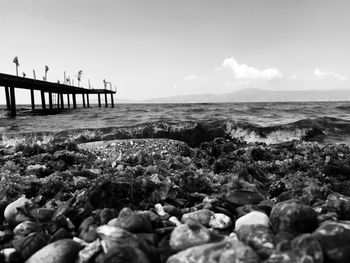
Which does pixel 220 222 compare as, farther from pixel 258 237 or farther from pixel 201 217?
pixel 258 237

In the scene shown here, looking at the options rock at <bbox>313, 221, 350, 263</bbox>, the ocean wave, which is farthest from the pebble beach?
the ocean wave

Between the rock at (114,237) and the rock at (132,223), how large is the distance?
0.47 ft

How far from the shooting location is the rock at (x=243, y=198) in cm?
451

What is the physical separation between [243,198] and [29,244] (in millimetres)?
2705

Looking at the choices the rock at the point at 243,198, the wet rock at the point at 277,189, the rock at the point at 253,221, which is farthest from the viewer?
the wet rock at the point at 277,189

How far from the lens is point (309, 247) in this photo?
8.87 ft

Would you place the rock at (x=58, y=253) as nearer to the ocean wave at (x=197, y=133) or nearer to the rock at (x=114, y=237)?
the rock at (x=114, y=237)

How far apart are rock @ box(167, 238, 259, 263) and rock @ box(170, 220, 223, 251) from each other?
30 centimetres

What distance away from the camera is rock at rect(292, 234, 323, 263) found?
2637 mm

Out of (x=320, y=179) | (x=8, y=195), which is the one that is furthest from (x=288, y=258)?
(x=320, y=179)

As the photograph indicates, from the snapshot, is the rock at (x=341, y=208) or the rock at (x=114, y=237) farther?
the rock at (x=341, y=208)

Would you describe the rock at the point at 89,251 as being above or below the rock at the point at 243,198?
above

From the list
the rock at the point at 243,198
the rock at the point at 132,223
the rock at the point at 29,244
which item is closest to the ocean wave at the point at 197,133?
the rock at the point at 243,198

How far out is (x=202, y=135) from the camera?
14.3m
